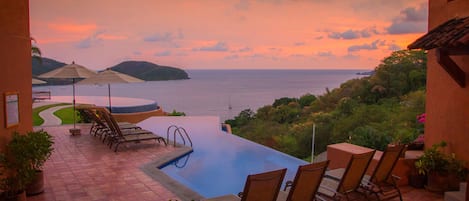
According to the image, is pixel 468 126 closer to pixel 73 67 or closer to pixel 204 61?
pixel 73 67

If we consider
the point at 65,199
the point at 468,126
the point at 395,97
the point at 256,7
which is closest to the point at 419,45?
the point at 468,126

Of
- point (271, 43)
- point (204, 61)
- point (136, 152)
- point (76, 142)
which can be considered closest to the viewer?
point (136, 152)

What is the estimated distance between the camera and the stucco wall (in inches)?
210

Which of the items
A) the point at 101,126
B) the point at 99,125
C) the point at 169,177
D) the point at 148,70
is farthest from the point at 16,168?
the point at 148,70

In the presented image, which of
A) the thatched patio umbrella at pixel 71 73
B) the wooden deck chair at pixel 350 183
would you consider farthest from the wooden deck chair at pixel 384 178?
the thatched patio umbrella at pixel 71 73

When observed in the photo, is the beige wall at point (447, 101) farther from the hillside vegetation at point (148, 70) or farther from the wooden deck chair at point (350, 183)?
the hillside vegetation at point (148, 70)

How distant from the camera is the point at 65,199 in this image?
5.70 m

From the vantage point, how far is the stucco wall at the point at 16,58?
17.5 feet

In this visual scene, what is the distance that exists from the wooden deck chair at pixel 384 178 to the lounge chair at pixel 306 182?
1.15 meters

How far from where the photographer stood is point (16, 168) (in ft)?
16.4

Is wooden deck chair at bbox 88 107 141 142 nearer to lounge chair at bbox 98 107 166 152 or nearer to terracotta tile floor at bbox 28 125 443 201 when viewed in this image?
lounge chair at bbox 98 107 166 152

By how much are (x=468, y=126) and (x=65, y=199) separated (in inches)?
253

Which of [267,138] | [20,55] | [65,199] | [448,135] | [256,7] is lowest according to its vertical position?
[267,138]

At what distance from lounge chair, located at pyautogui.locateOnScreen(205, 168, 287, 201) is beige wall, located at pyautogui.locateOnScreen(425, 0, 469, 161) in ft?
12.6
